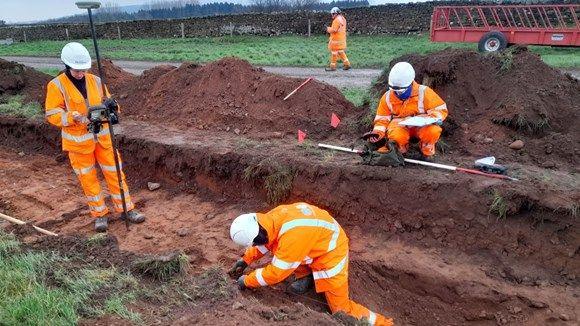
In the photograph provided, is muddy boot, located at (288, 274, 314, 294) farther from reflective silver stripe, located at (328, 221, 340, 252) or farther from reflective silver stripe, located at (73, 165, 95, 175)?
reflective silver stripe, located at (73, 165, 95, 175)

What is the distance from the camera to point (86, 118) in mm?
5113

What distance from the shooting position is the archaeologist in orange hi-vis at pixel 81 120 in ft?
16.5

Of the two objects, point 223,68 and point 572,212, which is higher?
point 223,68

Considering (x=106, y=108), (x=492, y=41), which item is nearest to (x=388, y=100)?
(x=106, y=108)

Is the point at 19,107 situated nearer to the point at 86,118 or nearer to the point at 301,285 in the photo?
the point at 86,118

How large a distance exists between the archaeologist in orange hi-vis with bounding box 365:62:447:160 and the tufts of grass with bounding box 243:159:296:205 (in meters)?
1.25

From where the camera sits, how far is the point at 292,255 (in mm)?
4043

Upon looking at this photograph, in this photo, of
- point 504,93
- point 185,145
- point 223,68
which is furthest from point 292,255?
point 223,68

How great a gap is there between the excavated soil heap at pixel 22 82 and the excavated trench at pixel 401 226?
4878 millimetres

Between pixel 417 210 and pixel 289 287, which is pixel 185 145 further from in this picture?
pixel 417 210

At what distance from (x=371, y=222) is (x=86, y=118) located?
3.73m

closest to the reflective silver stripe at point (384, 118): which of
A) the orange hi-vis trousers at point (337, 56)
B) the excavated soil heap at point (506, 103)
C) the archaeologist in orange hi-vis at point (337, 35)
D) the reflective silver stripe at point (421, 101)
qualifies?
the reflective silver stripe at point (421, 101)

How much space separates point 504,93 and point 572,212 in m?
2.62

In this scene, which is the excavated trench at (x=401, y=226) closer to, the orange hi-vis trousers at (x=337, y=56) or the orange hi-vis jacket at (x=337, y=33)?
the orange hi-vis jacket at (x=337, y=33)
